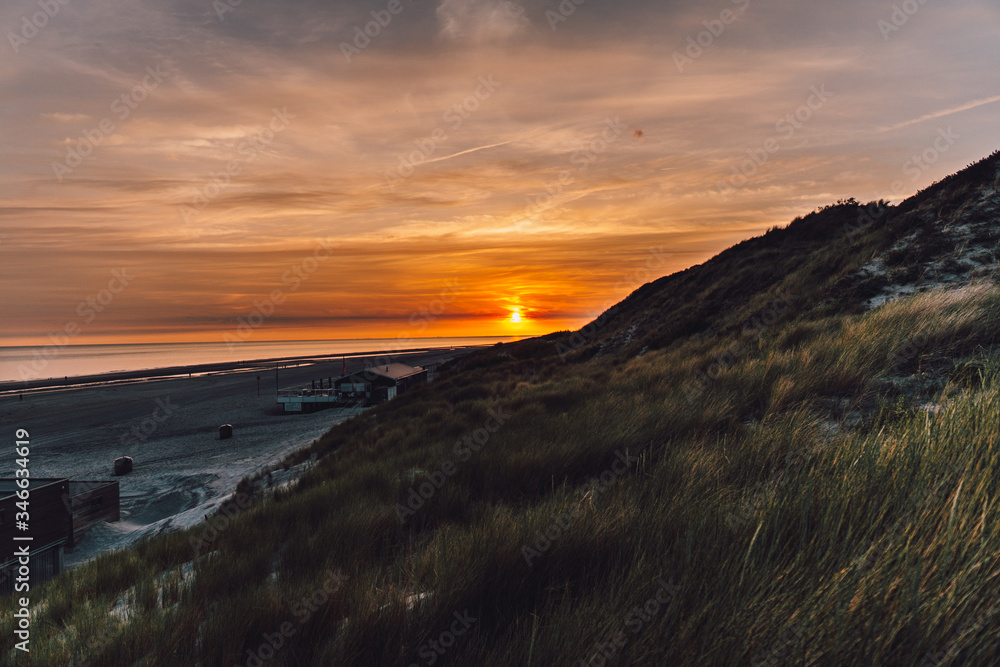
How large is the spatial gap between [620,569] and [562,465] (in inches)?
85.1

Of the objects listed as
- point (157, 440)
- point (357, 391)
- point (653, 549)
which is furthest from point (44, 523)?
point (357, 391)

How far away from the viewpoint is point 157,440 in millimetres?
31297

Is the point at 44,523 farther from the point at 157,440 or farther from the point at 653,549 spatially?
the point at 157,440

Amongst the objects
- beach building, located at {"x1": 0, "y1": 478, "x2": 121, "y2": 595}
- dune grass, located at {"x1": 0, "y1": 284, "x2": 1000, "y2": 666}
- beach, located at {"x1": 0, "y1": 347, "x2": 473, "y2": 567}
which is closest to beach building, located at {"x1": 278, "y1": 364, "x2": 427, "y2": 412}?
beach, located at {"x1": 0, "y1": 347, "x2": 473, "y2": 567}

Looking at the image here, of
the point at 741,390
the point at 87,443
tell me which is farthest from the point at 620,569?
the point at 87,443

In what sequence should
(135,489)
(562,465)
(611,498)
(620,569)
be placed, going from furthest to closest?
(135,489), (562,465), (611,498), (620,569)

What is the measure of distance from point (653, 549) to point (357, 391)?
41.7m

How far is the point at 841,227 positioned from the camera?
24.6m

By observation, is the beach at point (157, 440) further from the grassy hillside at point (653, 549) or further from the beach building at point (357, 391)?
the grassy hillside at point (653, 549)

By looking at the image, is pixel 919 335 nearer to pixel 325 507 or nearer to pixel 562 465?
pixel 562 465

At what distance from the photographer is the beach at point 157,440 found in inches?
664

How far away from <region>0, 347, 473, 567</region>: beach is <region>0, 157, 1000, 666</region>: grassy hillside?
1204cm

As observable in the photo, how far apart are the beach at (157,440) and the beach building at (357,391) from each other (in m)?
1.55

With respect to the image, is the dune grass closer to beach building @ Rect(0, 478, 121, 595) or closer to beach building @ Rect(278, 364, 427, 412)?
beach building @ Rect(0, 478, 121, 595)
